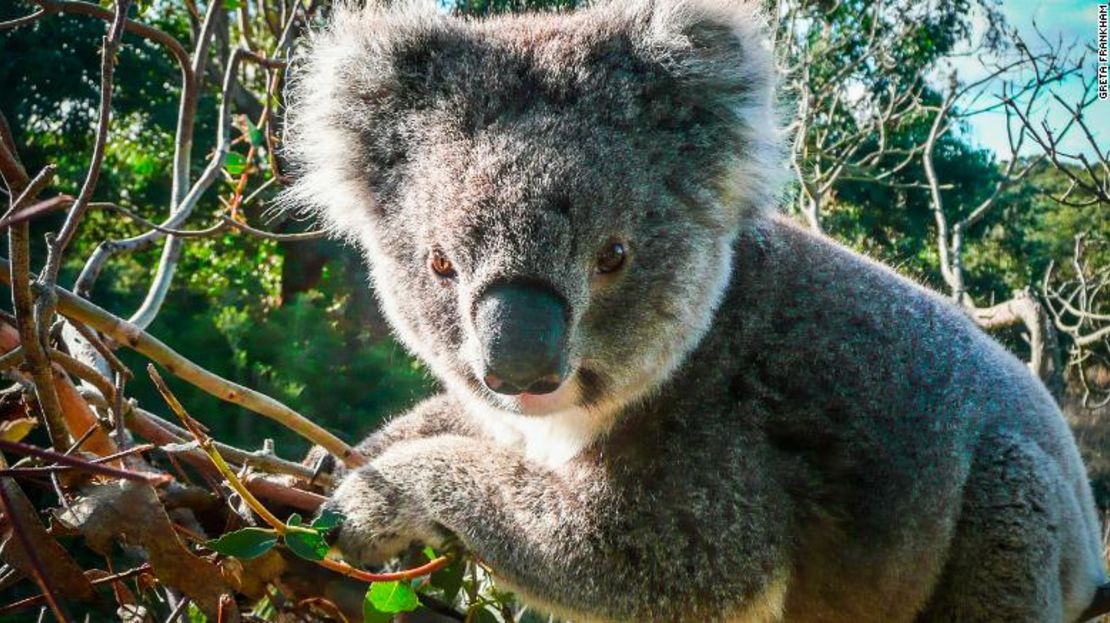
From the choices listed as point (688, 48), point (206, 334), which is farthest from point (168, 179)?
point (688, 48)

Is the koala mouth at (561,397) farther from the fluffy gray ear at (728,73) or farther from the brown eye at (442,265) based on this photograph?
the fluffy gray ear at (728,73)

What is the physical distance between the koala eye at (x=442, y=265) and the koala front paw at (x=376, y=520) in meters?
0.47

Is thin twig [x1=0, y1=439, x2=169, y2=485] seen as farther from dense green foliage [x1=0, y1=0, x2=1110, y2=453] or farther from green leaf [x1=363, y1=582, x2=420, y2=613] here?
dense green foliage [x1=0, y1=0, x2=1110, y2=453]

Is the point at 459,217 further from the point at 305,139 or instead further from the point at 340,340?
the point at 340,340

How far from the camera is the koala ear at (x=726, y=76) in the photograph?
2.31 meters

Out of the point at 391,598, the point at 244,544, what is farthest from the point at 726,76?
the point at 244,544

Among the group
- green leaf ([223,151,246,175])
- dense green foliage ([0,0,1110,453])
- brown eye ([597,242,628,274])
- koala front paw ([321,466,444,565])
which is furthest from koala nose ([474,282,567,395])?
dense green foliage ([0,0,1110,453])

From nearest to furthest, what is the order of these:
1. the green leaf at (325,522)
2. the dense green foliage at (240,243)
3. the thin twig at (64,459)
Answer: the thin twig at (64,459)
the green leaf at (325,522)
the dense green foliage at (240,243)

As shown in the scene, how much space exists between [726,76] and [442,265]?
78 centimetres

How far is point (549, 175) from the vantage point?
2029 millimetres

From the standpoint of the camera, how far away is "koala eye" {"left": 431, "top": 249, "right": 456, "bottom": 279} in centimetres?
217

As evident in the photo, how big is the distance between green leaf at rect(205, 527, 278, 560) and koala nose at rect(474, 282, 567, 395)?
561mm

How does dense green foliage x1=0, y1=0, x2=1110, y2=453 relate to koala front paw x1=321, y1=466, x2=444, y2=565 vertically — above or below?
below

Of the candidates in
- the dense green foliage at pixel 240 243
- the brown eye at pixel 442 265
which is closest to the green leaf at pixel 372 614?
the brown eye at pixel 442 265
